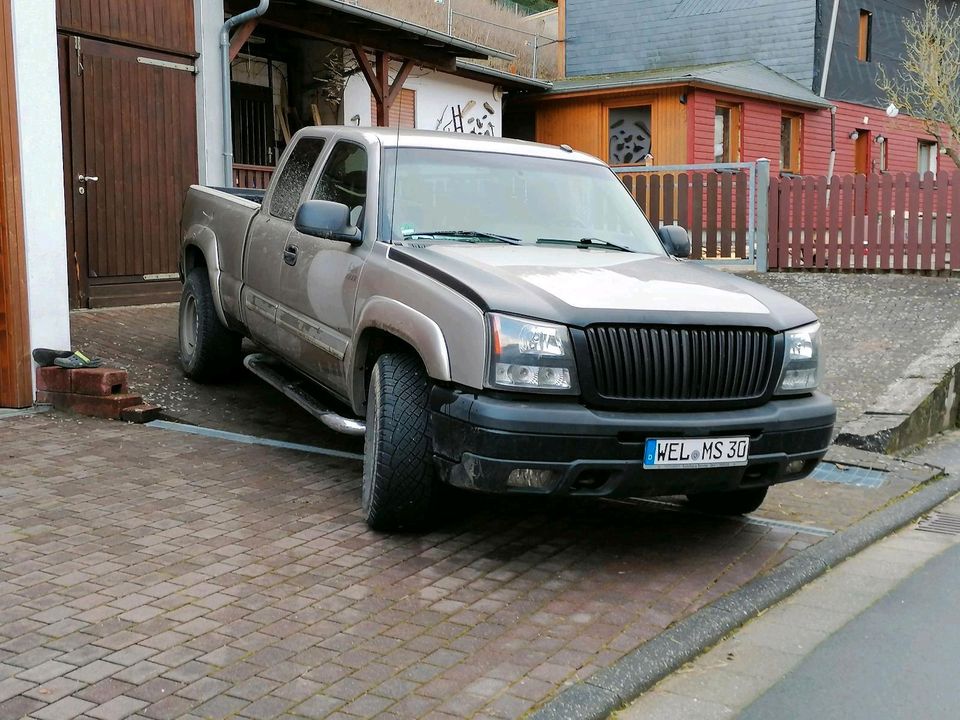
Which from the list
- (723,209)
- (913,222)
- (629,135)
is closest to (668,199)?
(723,209)

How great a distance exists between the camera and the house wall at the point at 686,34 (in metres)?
26.0

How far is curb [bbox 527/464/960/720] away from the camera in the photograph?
11.3ft

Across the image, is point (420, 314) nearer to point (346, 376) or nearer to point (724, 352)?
point (346, 376)

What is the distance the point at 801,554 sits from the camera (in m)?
5.11

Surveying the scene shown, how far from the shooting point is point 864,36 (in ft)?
91.6

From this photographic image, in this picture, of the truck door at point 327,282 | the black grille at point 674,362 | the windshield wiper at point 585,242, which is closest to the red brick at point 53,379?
the truck door at point 327,282

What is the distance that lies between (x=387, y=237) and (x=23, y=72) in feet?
11.4

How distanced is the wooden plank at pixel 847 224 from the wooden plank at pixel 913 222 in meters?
0.69

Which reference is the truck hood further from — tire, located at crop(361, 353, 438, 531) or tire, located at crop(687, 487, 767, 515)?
tire, located at crop(687, 487, 767, 515)

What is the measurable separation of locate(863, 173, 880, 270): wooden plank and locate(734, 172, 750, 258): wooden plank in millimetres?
1562

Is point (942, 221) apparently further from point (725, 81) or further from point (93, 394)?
point (93, 394)

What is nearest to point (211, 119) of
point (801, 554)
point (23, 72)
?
point (23, 72)

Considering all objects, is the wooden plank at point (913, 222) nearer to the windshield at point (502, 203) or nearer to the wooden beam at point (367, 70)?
the wooden beam at point (367, 70)

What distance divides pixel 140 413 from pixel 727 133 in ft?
63.6
